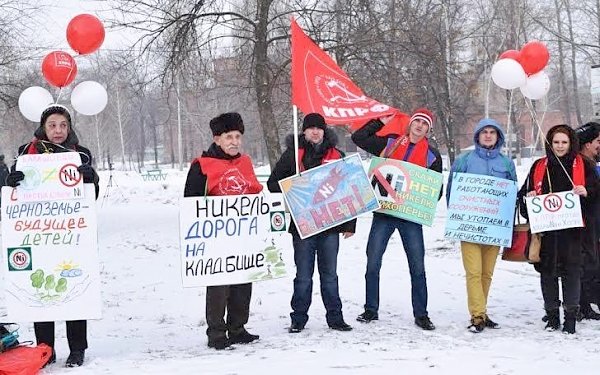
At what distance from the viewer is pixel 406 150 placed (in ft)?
19.5

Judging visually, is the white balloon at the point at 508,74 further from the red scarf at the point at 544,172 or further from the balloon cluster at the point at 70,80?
the balloon cluster at the point at 70,80

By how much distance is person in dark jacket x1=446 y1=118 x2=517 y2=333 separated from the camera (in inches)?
227

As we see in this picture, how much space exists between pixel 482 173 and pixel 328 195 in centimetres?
146

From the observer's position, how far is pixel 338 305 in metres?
5.72

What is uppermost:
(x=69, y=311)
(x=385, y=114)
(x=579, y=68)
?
(x=579, y=68)

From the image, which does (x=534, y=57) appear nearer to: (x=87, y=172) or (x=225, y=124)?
(x=225, y=124)

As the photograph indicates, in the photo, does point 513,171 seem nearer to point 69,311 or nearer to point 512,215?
point 512,215

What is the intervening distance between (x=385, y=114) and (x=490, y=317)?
2240 millimetres

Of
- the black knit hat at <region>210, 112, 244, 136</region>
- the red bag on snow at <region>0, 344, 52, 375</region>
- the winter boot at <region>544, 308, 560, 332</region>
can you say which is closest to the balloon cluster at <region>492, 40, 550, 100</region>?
the winter boot at <region>544, 308, 560, 332</region>

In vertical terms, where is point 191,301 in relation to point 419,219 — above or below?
below

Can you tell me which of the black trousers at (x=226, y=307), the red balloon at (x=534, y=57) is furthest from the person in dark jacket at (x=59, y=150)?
the red balloon at (x=534, y=57)

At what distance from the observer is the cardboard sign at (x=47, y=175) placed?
189 inches

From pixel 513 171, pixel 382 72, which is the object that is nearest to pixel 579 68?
pixel 382 72

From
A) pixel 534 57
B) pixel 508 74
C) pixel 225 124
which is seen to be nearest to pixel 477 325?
pixel 225 124
